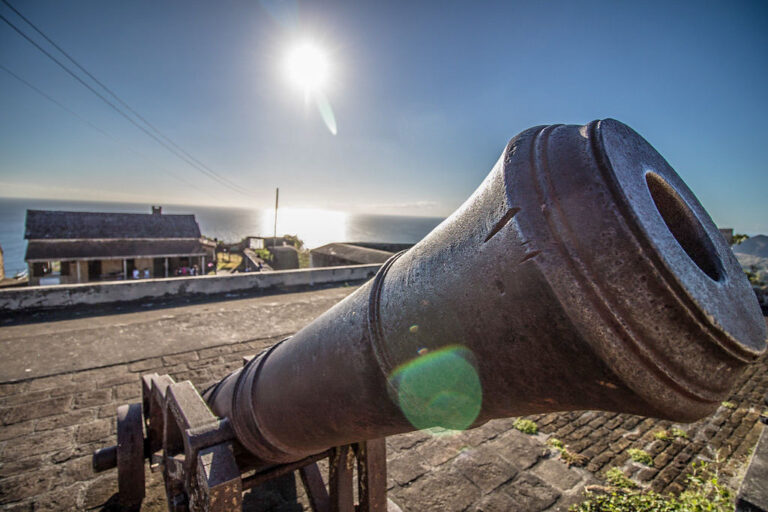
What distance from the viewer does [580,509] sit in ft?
9.23

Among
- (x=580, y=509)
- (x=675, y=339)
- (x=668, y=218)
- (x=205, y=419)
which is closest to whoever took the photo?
(x=675, y=339)

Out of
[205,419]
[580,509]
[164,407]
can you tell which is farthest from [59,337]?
[580,509]

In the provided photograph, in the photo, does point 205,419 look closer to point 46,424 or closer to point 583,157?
point 583,157

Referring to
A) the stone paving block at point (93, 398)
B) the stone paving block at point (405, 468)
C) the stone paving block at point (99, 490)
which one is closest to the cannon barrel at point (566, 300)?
the stone paving block at point (405, 468)

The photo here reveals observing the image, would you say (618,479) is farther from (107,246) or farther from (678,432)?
(107,246)

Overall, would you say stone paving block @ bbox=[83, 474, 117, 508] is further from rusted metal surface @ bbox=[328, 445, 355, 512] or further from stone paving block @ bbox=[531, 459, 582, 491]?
stone paving block @ bbox=[531, 459, 582, 491]

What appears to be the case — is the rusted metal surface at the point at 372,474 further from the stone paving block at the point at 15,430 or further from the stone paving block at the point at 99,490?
the stone paving block at the point at 15,430

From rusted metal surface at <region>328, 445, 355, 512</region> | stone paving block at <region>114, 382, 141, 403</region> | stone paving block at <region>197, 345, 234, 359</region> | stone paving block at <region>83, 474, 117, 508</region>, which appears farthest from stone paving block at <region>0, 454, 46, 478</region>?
rusted metal surface at <region>328, 445, 355, 512</region>

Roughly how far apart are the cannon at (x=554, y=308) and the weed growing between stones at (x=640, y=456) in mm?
3590

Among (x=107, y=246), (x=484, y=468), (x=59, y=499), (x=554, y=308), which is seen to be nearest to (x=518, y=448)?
(x=484, y=468)

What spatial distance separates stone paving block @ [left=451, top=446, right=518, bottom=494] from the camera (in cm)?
308

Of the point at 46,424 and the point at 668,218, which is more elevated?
the point at 668,218

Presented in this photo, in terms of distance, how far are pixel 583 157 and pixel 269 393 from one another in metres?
1.62

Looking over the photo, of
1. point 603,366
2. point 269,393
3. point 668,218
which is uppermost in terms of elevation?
point 668,218
